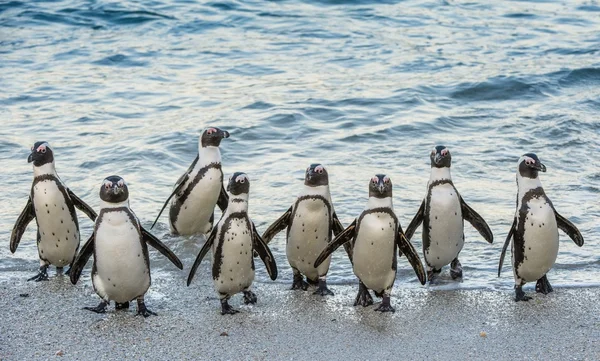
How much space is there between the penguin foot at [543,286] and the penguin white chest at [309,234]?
1235 mm

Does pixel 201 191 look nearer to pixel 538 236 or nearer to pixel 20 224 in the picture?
pixel 20 224

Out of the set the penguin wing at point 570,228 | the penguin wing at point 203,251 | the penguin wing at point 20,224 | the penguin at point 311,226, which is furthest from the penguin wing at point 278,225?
the penguin wing at point 570,228

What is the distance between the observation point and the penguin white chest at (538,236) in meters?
5.66

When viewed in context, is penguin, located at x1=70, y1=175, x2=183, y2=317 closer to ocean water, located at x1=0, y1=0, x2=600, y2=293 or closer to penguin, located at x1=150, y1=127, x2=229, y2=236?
ocean water, located at x1=0, y1=0, x2=600, y2=293

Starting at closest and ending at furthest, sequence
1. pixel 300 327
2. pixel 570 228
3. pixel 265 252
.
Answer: pixel 300 327 < pixel 265 252 < pixel 570 228

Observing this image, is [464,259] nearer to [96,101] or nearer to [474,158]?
[474,158]

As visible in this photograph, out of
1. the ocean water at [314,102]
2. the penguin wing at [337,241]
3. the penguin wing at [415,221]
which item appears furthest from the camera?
the ocean water at [314,102]

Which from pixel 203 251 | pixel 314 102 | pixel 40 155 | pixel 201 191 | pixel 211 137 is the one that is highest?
pixel 40 155

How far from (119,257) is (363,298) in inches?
54.4

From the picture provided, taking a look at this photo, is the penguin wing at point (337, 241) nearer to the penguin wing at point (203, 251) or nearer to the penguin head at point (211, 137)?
the penguin wing at point (203, 251)

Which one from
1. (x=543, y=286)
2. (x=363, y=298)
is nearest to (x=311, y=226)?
(x=363, y=298)

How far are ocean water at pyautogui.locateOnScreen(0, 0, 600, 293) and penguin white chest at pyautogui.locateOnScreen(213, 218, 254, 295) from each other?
2.49ft

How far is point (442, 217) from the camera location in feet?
19.5

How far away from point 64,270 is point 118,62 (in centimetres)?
779
